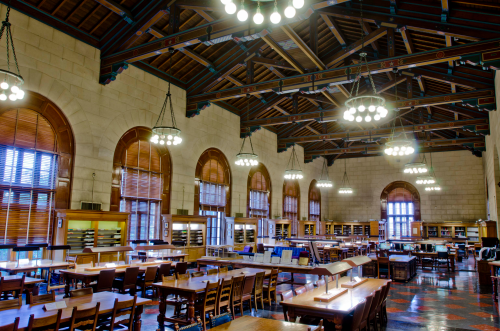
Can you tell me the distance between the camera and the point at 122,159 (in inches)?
452

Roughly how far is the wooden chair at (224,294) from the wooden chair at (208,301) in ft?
0.23

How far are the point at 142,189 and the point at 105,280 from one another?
223 inches

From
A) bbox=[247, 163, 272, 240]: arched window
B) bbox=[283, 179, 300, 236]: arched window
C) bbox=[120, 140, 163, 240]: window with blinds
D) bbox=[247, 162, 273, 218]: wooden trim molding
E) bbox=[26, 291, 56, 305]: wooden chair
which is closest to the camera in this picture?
bbox=[26, 291, 56, 305]: wooden chair

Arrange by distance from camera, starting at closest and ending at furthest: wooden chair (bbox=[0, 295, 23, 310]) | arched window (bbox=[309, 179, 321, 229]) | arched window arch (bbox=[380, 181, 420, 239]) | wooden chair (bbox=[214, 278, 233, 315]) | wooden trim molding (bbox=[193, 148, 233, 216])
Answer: wooden chair (bbox=[0, 295, 23, 310]) → wooden chair (bbox=[214, 278, 233, 315]) → wooden trim molding (bbox=[193, 148, 233, 216]) → arched window arch (bbox=[380, 181, 420, 239]) → arched window (bbox=[309, 179, 321, 229])

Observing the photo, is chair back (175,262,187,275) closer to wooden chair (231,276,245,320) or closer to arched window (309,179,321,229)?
wooden chair (231,276,245,320)

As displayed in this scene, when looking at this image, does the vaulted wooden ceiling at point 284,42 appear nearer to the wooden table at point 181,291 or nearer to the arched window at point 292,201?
the wooden table at point 181,291

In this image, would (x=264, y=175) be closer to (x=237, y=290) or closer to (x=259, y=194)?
(x=259, y=194)

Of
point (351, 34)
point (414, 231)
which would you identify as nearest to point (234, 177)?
point (351, 34)

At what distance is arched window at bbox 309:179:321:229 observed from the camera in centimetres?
2468

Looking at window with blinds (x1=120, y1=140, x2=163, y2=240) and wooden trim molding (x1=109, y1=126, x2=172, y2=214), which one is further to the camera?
window with blinds (x1=120, y1=140, x2=163, y2=240)

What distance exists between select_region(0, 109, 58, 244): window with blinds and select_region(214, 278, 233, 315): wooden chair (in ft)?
18.9

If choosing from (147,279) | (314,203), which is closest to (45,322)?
(147,279)

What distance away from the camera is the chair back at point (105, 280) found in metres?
6.61

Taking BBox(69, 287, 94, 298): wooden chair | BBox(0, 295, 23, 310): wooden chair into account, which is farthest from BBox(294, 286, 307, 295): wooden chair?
BBox(0, 295, 23, 310): wooden chair
